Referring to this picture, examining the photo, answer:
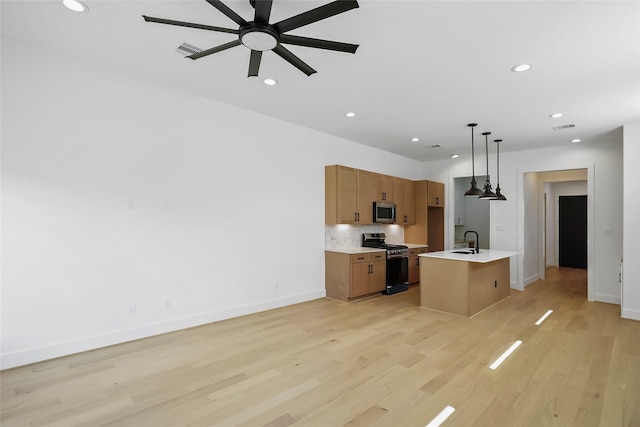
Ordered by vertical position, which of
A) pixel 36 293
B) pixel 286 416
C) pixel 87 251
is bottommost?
pixel 286 416

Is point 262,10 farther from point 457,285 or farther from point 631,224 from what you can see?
point 631,224

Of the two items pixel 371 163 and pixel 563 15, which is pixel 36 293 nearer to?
pixel 563 15

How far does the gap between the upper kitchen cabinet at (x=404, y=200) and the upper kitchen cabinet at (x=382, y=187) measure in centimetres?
15

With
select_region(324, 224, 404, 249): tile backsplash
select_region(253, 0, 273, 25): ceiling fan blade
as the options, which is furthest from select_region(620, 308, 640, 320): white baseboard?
select_region(253, 0, 273, 25): ceiling fan blade

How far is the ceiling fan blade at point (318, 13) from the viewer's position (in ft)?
6.15

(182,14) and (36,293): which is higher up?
(182,14)

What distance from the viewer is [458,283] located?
4812 mm

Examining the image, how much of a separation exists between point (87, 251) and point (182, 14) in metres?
2.43

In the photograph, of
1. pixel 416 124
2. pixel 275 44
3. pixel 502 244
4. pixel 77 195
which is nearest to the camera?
pixel 275 44

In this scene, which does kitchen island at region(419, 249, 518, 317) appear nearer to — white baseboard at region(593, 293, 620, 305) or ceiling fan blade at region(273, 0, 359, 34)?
white baseboard at region(593, 293, 620, 305)

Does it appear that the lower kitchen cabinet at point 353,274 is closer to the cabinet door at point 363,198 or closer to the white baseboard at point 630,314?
the cabinet door at point 363,198

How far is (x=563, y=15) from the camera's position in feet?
7.93

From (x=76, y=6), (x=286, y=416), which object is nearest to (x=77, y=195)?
(x=76, y=6)

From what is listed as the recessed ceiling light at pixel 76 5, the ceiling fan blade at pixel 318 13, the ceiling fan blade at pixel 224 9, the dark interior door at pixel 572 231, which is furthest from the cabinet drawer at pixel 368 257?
the dark interior door at pixel 572 231
